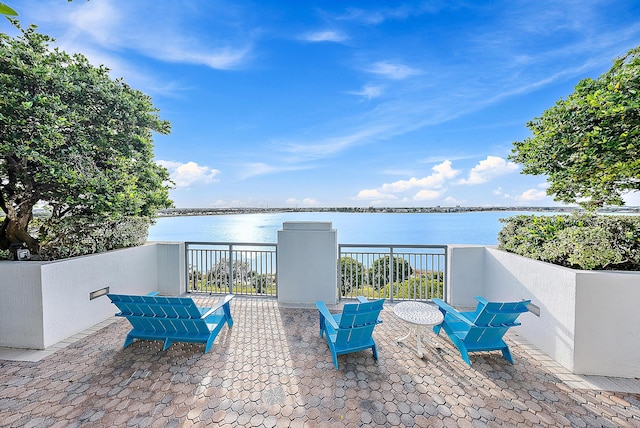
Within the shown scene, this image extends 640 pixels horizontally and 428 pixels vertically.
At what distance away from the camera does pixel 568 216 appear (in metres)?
4.65

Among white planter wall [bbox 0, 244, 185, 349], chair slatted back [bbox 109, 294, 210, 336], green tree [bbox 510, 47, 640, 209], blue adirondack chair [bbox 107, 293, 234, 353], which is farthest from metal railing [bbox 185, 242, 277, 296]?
green tree [bbox 510, 47, 640, 209]

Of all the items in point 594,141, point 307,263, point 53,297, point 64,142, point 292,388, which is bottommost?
point 292,388

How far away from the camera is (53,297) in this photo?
395 cm

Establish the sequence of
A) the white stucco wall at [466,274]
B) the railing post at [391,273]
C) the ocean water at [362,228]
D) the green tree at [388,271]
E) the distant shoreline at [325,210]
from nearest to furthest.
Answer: the white stucco wall at [466,274] < the railing post at [391,273] < the green tree at [388,271] < the ocean water at [362,228] < the distant shoreline at [325,210]

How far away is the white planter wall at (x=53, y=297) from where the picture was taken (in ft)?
12.5

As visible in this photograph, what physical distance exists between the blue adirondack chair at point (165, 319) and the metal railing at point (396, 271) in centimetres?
316

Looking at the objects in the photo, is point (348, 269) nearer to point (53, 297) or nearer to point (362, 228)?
point (362, 228)

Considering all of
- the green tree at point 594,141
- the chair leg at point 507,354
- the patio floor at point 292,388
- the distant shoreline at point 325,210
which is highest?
the green tree at point 594,141

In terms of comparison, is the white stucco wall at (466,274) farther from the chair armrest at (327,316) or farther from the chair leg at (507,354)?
the chair armrest at (327,316)

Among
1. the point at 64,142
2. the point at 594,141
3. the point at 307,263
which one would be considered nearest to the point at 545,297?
the point at 594,141

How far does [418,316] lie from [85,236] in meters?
6.35

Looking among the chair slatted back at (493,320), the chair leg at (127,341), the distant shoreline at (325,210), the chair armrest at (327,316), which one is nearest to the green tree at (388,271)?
the chair armrest at (327,316)

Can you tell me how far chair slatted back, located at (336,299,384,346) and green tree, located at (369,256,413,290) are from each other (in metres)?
2.50

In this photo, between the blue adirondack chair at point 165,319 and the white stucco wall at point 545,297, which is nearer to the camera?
the white stucco wall at point 545,297
